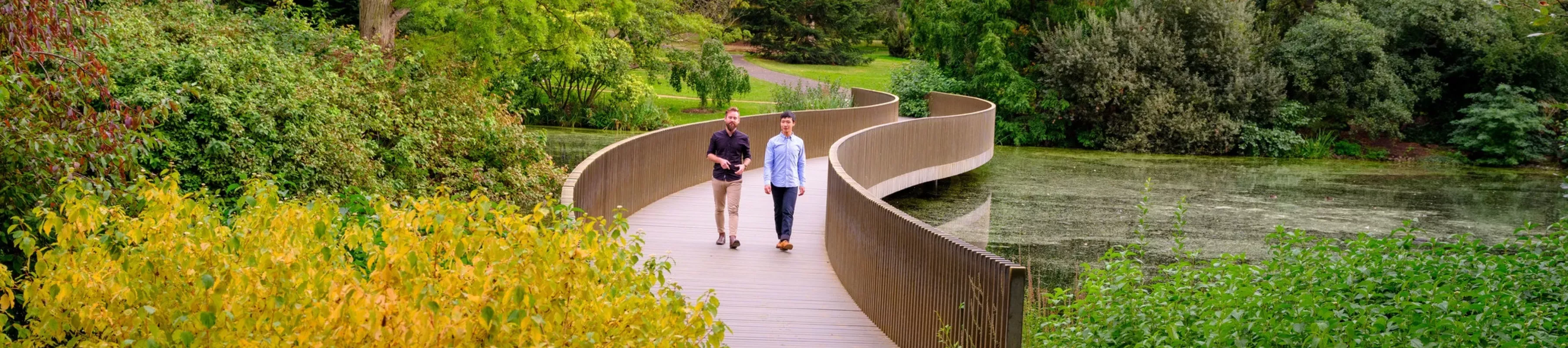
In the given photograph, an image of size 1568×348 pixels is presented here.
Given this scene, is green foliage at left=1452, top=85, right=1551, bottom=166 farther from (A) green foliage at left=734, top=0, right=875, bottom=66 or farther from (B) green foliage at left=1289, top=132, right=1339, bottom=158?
(A) green foliage at left=734, top=0, right=875, bottom=66

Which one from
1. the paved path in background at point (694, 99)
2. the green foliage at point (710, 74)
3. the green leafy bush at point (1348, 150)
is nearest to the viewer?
the green leafy bush at point (1348, 150)

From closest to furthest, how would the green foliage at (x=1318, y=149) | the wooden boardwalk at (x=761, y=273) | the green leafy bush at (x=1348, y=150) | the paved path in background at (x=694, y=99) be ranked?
the wooden boardwalk at (x=761, y=273) → the green foliage at (x=1318, y=149) → the green leafy bush at (x=1348, y=150) → the paved path in background at (x=694, y=99)

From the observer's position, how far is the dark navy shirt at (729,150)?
10.5m

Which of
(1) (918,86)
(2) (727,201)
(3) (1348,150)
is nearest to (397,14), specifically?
(2) (727,201)

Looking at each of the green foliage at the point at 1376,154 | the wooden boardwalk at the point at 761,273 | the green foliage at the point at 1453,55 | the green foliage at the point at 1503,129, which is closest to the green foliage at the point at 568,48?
the wooden boardwalk at the point at 761,273

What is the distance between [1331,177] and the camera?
2659 centimetres

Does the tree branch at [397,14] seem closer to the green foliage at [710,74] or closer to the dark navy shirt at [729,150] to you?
the dark navy shirt at [729,150]

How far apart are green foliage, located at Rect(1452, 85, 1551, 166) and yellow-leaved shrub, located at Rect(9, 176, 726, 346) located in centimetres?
3214

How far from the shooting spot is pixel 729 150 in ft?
34.4

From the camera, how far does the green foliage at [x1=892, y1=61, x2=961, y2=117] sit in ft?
121

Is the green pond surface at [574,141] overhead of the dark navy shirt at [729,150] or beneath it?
beneath

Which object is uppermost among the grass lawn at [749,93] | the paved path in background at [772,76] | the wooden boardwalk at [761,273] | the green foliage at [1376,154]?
the wooden boardwalk at [761,273]

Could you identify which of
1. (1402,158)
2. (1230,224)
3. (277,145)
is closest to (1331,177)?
(1402,158)

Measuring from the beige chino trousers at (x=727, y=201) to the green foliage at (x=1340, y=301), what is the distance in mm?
→ 2800
